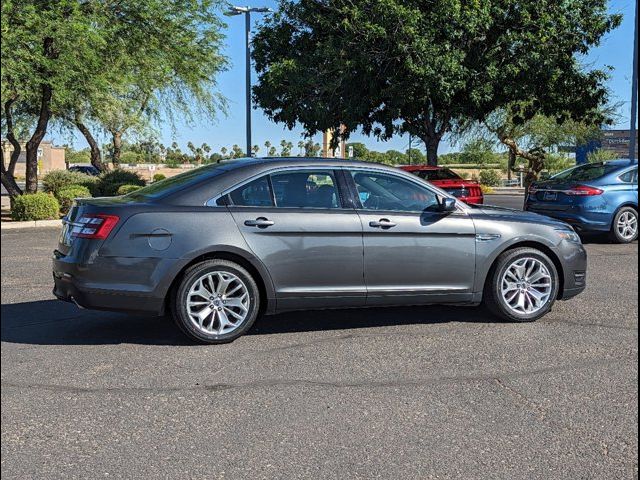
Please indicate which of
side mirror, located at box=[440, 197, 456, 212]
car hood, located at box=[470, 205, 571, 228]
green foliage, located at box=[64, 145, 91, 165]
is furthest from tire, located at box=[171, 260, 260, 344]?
green foliage, located at box=[64, 145, 91, 165]

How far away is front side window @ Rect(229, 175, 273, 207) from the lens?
216 inches

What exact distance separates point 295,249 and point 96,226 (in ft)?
5.15

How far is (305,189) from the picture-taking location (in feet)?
18.7

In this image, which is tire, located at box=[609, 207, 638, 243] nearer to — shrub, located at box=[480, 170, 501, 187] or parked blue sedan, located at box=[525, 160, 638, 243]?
parked blue sedan, located at box=[525, 160, 638, 243]

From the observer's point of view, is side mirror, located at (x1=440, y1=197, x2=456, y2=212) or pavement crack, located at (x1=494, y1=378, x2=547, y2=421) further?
side mirror, located at (x1=440, y1=197, x2=456, y2=212)

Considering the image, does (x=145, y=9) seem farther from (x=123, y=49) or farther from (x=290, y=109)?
(x=290, y=109)

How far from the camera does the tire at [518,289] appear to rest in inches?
238

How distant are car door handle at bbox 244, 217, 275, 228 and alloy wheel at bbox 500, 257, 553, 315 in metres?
2.24

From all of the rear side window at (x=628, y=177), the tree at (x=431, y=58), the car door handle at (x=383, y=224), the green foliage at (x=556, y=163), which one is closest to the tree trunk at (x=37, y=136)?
the tree at (x=431, y=58)

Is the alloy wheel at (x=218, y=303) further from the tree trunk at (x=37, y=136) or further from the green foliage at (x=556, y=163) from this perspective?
the green foliage at (x=556, y=163)

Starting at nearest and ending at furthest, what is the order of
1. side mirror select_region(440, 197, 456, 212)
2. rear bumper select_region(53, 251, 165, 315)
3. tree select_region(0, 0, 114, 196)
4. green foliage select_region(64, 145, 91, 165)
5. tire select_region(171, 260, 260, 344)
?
rear bumper select_region(53, 251, 165, 315) → tire select_region(171, 260, 260, 344) → side mirror select_region(440, 197, 456, 212) → tree select_region(0, 0, 114, 196) → green foliage select_region(64, 145, 91, 165)

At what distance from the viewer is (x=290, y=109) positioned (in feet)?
69.6

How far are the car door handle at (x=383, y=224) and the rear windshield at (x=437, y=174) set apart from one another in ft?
31.8

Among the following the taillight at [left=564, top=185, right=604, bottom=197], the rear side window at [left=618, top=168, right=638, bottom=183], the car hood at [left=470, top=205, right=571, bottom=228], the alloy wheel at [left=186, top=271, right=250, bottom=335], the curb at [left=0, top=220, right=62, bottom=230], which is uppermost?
the rear side window at [left=618, top=168, right=638, bottom=183]
